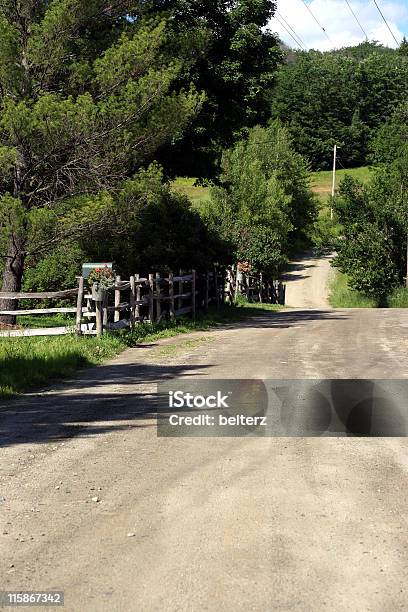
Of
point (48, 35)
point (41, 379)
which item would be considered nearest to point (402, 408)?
point (41, 379)

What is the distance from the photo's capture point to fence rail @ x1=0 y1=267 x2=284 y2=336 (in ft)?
65.6

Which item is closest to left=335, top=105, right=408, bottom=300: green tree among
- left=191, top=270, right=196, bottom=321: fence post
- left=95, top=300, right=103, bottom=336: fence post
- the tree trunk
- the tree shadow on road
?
left=191, top=270, right=196, bottom=321: fence post

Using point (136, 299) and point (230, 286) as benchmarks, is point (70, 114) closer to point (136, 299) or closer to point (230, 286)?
point (136, 299)

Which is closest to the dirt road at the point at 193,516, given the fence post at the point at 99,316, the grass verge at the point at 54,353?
the grass verge at the point at 54,353

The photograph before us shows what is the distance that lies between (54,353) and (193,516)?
34.1 feet

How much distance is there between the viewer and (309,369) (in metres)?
14.6

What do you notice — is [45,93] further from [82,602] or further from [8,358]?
[82,602]

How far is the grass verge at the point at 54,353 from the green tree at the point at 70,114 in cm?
331

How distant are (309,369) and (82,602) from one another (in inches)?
406

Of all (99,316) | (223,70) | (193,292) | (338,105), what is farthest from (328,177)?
(99,316)

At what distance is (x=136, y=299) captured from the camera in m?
22.3

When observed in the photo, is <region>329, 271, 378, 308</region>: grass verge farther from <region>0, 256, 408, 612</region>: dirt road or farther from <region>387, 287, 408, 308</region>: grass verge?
<region>0, 256, 408, 612</region>: dirt road

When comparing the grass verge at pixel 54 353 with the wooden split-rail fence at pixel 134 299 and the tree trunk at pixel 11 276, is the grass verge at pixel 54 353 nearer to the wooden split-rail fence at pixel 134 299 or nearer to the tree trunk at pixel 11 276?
the wooden split-rail fence at pixel 134 299

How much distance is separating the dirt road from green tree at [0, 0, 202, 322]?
35.3ft
